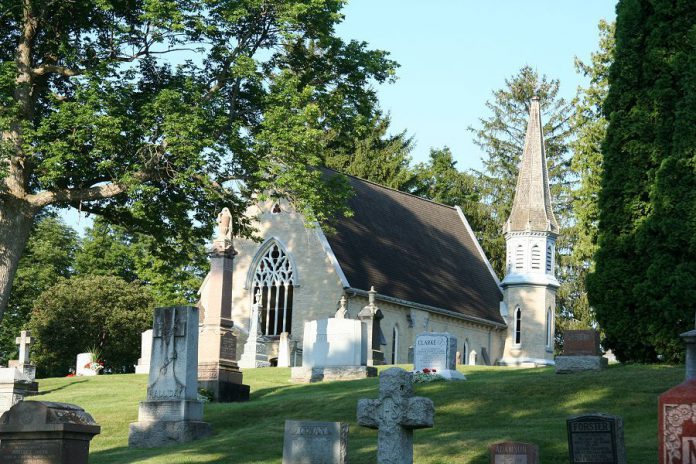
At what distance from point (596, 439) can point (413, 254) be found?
3410 cm

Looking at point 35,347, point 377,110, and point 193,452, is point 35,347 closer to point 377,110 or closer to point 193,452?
point 377,110

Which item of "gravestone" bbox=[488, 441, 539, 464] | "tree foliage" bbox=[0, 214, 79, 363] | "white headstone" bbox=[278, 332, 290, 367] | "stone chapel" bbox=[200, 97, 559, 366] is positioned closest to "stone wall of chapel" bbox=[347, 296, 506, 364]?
"stone chapel" bbox=[200, 97, 559, 366]

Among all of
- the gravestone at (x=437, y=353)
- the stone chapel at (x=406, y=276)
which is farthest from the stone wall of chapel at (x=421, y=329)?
the gravestone at (x=437, y=353)

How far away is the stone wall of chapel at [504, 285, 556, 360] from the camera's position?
5084 cm

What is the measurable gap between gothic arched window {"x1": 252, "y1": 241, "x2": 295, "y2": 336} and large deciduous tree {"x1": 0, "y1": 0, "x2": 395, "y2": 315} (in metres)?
16.9

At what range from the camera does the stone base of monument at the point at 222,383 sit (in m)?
26.9

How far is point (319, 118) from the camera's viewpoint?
28.8m

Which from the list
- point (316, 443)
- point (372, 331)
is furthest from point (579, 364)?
point (316, 443)

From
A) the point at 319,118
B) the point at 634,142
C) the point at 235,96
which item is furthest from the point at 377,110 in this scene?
the point at 634,142

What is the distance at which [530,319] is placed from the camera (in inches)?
2016

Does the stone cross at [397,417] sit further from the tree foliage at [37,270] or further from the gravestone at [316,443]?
the tree foliage at [37,270]

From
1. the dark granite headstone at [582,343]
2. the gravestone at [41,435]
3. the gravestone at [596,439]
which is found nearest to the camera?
the gravestone at [41,435]

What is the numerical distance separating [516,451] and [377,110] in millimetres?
15795

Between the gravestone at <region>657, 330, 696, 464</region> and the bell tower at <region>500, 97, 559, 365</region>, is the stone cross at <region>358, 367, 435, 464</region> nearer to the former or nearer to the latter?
the gravestone at <region>657, 330, 696, 464</region>
